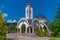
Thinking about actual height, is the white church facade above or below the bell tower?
below

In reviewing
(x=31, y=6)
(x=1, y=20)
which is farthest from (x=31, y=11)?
(x=1, y=20)

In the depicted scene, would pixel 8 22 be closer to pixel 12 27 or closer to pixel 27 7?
pixel 12 27

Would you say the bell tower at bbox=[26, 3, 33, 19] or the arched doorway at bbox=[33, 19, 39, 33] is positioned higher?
the bell tower at bbox=[26, 3, 33, 19]

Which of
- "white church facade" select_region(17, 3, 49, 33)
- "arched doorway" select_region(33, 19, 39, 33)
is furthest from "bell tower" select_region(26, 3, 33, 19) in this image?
"arched doorway" select_region(33, 19, 39, 33)

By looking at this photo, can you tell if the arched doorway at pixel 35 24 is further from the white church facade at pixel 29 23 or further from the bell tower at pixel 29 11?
the bell tower at pixel 29 11

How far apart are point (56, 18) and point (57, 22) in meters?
2.25

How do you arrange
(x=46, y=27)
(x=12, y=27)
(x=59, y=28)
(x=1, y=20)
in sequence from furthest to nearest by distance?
1. (x=12, y=27)
2. (x=46, y=27)
3. (x=59, y=28)
4. (x=1, y=20)

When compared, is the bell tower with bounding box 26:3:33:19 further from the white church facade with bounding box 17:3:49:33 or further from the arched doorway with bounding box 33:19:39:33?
the arched doorway with bounding box 33:19:39:33

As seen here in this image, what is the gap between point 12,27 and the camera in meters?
47.5

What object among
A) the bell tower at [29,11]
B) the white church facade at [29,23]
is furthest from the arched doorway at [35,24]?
the bell tower at [29,11]

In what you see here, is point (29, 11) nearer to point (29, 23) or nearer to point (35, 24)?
point (35, 24)

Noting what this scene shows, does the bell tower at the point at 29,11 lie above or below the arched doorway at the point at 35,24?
above

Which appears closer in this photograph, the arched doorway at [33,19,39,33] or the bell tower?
the arched doorway at [33,19,39,33]

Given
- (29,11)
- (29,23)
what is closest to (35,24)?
(29,23)
